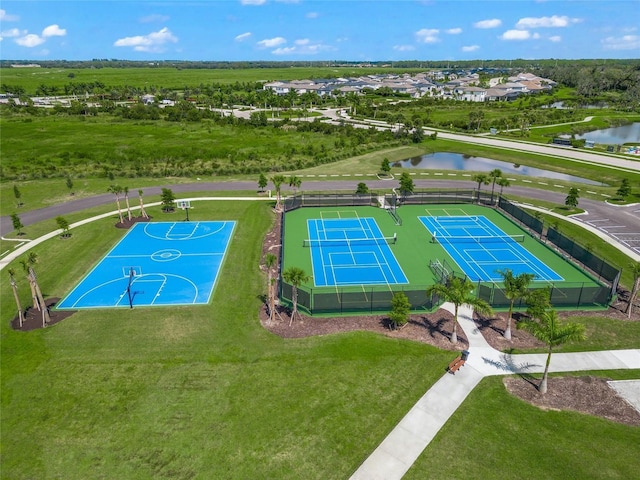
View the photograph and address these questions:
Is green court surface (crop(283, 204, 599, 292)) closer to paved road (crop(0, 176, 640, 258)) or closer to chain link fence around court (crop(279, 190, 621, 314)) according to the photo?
chain link fence around court (crop(279, 190, 621, 314))

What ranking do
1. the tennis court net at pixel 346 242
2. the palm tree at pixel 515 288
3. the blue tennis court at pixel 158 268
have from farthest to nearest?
the tennis court net at pixel 346 242 < the blue tennis court at pixel 158 268 < the palm tree at pixel 515 288

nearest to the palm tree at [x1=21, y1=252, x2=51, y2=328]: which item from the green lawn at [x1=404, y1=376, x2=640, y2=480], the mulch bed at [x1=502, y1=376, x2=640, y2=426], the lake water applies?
the green lawn at [x1=404, y1=376, x2=640, y2=480]

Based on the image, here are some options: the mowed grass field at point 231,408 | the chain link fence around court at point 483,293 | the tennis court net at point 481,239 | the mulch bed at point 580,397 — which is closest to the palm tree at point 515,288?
the chain link fence around court at point 483,293

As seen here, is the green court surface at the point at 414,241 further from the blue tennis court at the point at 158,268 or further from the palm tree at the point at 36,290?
the palm tree at the point at 36,290

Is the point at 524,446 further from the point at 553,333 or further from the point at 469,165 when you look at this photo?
the point at 469,165

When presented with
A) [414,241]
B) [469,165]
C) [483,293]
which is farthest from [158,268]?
[469,165]
